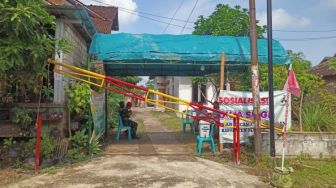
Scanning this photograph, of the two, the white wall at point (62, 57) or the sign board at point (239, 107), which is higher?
the white wall at point (62, 57)

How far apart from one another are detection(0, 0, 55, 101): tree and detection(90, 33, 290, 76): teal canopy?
2.45m

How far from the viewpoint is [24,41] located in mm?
6789

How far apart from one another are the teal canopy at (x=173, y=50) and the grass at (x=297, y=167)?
2.60 metres

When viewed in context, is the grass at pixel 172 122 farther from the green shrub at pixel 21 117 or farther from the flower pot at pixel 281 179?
the flower pot at pixel 281 179

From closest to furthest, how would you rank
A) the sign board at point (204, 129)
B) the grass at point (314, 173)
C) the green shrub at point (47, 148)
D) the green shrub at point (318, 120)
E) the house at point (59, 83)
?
the grass at point (314, 173)
the green shrub at point (47, 148)
the house at point (59, 83)
the sign board at point (204, 129)
the green shrub at point (318, 120)

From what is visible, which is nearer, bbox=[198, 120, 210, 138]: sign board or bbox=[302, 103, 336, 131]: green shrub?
bbox=[198, 120, 210, 138]: sign board

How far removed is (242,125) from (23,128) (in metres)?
5.50

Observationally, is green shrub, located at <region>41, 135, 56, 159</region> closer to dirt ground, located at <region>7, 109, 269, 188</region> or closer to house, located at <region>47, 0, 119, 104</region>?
dirt ground, located at <region>7, 109, 269, 188</region>

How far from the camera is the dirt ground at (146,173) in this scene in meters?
6.45

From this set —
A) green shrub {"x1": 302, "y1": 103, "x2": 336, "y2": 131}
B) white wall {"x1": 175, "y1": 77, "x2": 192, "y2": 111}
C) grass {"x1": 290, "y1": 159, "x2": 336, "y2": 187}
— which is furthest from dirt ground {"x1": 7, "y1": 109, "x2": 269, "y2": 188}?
white wall {"x1": 175, "y1": 77, "x2": 192, "y2": 111}

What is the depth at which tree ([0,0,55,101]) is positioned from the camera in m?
6.34

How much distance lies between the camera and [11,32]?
6656 millimetres

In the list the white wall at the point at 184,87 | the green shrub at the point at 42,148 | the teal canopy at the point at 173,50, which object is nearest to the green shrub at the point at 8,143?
the green shrub at the point at 42,148

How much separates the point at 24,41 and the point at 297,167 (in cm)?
653
